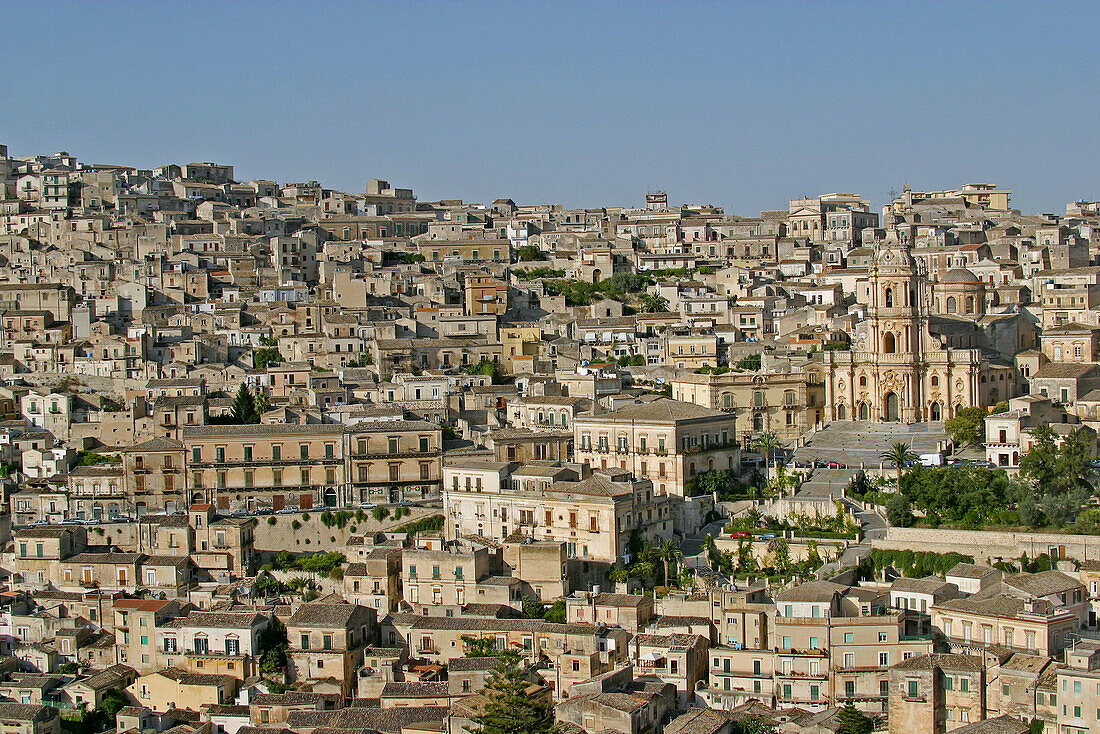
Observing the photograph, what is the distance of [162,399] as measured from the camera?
163 ft

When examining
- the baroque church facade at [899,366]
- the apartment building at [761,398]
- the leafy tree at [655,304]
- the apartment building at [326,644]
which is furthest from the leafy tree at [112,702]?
the leafy tree at [655,304]

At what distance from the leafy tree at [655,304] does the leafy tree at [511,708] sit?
30.0 metres

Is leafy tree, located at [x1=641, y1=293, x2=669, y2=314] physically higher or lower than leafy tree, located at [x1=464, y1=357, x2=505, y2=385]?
higher

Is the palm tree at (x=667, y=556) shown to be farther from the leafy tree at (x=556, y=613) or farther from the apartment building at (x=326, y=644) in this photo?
the apartment building at (x=326, y=644)

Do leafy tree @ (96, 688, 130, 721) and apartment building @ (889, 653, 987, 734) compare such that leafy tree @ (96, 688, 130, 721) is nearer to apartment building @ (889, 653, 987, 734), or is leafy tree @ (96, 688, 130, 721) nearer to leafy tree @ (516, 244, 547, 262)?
apartment building @ (889, 653, 987, 734)

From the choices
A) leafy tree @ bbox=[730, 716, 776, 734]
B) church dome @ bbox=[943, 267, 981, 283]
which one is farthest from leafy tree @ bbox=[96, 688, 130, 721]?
church dome @ bbox=[943, 267, 981, 283]

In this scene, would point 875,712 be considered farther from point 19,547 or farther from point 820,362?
point 19,547

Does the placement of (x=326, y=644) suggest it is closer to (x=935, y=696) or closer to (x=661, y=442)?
(x=661, y=442)

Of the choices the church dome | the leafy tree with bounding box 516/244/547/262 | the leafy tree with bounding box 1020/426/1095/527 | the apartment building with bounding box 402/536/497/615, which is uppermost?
the leafy tree with bounding box 516/244/547/262

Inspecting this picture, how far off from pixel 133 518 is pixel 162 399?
18.5ft

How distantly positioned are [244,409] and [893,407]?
19.8 meters

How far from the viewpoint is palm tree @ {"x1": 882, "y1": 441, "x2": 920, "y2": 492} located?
41.6m

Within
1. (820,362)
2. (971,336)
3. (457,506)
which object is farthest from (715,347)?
(457,506)

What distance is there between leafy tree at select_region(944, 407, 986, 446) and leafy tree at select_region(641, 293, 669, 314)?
17.9 meters
